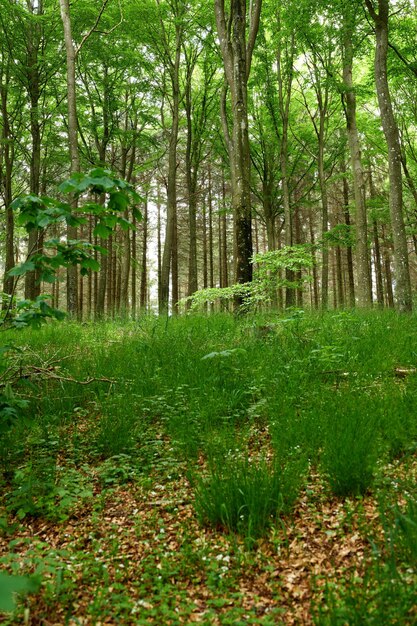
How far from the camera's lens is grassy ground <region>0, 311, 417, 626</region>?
1.77 metres

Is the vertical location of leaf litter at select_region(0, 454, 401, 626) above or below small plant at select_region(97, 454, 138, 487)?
below

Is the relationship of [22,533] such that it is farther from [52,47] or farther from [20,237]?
[20,237]

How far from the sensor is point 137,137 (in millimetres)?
16875

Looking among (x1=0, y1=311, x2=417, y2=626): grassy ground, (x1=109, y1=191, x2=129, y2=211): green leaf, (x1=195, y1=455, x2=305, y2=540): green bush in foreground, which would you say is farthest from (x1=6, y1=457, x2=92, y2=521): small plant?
(x1=109, y1=191, x2=129, y2=211): green leaf

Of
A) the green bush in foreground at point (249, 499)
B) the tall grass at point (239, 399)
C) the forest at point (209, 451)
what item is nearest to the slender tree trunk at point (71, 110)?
the forest at point (209, 451)

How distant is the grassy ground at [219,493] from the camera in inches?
69.9

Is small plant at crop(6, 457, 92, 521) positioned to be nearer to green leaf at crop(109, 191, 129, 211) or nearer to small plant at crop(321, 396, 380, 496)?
small plant at crop(321, 396, 380, 496)

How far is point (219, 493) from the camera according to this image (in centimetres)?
233

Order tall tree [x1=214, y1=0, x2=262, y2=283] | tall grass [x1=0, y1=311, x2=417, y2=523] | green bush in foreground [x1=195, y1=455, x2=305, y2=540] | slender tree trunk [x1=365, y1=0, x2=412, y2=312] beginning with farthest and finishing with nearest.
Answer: slender tree trunk [x1=365, y1=0, x2=412, y2=312] → tall tree [x1=214, y1=0, x2=262, y2=283] → tall grass [x1=0, y1=311, x2=417, y2=523] → green bush in foreground [x1=195, y1=455, x2=305, y2=540]

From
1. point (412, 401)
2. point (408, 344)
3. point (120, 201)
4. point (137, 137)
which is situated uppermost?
point (137, 137)

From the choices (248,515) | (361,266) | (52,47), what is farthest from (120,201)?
(52,47)

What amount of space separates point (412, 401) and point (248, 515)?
203 centimetres

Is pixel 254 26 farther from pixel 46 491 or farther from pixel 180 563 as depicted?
pixel 180 563

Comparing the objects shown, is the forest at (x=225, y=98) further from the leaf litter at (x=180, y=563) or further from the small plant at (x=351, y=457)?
the leaf litter at (x=180, y=563)
